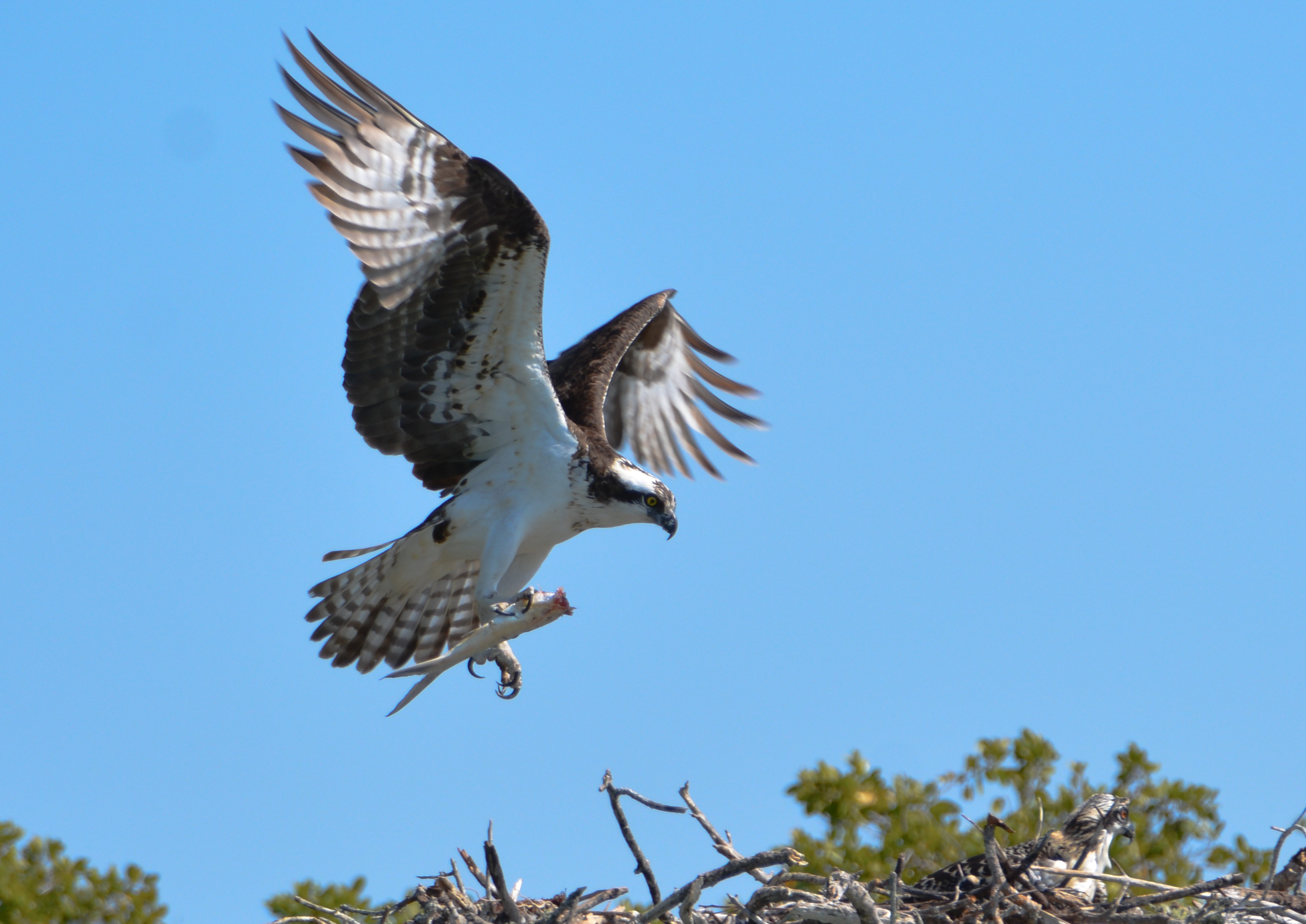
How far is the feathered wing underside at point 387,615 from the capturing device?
322 inches

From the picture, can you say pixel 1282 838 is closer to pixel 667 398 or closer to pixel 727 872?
pixel 727 872

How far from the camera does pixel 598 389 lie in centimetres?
853

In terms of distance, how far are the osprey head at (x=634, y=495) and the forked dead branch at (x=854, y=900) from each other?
2.46 metres

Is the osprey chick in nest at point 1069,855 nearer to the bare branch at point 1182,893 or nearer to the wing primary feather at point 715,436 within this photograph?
the bare branch at point 1182,893

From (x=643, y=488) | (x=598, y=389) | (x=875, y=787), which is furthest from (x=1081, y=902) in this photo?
(x=598, y=389)

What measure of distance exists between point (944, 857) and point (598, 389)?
3.64 m

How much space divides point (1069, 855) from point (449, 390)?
3.88 meters

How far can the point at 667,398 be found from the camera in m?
10.3

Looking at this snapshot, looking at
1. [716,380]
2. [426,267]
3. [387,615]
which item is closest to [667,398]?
[716,380]

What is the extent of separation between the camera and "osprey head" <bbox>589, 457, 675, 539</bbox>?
23.7ft

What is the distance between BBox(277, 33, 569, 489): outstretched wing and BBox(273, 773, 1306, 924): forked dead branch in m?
2.81

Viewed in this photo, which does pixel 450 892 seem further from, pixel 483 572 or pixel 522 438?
pixel 522 438

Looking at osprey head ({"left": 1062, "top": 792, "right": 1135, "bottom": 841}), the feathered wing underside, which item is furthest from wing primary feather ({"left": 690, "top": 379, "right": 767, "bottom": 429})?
osprey head ({"left": 1062, "top": 792, "right": 1135, "bottom": 841})

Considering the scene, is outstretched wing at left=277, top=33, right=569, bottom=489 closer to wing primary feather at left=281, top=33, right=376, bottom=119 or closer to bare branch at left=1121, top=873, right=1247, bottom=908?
wing primary feather at left=281, top=33, right=376, bottom=119
